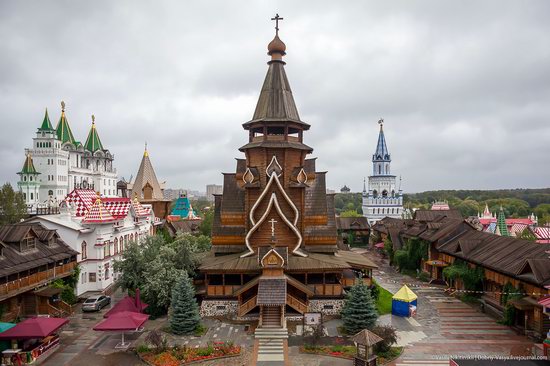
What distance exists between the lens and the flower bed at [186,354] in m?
16.6

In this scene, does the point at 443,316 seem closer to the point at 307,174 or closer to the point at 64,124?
the point at 307,174

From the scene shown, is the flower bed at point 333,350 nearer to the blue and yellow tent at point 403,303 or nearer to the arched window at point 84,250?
the blue and yellow tent at point 403,303

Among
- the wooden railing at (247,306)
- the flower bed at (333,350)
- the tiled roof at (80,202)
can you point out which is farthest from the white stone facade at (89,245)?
the flower bed at (333,350)

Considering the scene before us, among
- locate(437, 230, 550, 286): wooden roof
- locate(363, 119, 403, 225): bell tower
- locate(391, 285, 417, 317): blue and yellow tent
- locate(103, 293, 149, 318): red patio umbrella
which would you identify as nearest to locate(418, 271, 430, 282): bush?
locate(437, 230, 550, 286): wooden roof

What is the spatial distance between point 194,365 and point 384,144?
69.7 metres

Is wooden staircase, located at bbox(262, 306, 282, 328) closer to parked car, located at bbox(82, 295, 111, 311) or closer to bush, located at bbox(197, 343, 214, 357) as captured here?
bush, located at bbox(197, 343, 214, 357)

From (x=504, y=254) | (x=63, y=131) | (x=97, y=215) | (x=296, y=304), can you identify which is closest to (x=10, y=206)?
(x=97, y=215)

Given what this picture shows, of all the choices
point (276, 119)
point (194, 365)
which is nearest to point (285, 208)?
point (276, 119)

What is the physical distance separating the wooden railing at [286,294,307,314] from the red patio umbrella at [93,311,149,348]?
26.0ft

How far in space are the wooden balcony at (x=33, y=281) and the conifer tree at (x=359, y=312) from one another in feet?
58.3

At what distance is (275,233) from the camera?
25.0 metres

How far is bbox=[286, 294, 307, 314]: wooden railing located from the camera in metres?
22.0

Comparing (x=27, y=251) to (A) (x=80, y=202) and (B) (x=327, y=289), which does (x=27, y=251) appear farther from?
(B) (x=327, y=289)

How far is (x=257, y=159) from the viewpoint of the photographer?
26938 mm
